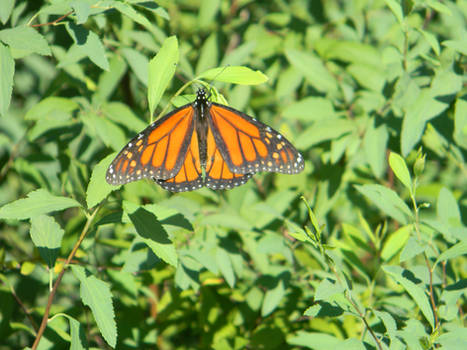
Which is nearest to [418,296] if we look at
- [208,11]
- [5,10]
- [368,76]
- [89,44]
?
[368,76]

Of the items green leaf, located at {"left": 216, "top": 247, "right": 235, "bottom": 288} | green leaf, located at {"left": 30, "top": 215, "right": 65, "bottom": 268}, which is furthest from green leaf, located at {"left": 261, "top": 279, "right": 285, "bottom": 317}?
green leaf, located at {"left": 30, "top": 215, "right": 65, "bottom": 268}

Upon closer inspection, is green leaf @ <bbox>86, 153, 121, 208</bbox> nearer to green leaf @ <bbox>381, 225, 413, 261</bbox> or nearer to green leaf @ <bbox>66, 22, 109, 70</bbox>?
green leaf @ <bbox>66, 22, 109, 70</bbox>

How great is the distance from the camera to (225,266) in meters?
2.14

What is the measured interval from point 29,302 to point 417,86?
228 cm

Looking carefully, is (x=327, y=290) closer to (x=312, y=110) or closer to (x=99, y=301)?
(x=99, y=301)

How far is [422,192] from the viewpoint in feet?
10.0

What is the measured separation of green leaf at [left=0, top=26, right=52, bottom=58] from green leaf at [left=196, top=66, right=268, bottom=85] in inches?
22.6

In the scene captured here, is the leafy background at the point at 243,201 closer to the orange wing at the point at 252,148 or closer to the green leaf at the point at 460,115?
the green leaf at the point at 460,115

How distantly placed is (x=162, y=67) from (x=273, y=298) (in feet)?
3.89

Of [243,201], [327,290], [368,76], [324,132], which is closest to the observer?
[327,290]

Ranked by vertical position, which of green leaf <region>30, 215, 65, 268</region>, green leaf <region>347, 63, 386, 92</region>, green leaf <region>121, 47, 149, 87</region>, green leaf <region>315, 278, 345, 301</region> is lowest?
green leaf <region>30, 215, 65, 268</region>

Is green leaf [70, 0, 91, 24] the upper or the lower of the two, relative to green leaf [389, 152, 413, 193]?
upper

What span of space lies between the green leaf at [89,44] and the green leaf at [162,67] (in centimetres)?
25

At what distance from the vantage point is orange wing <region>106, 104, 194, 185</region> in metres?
1.69
